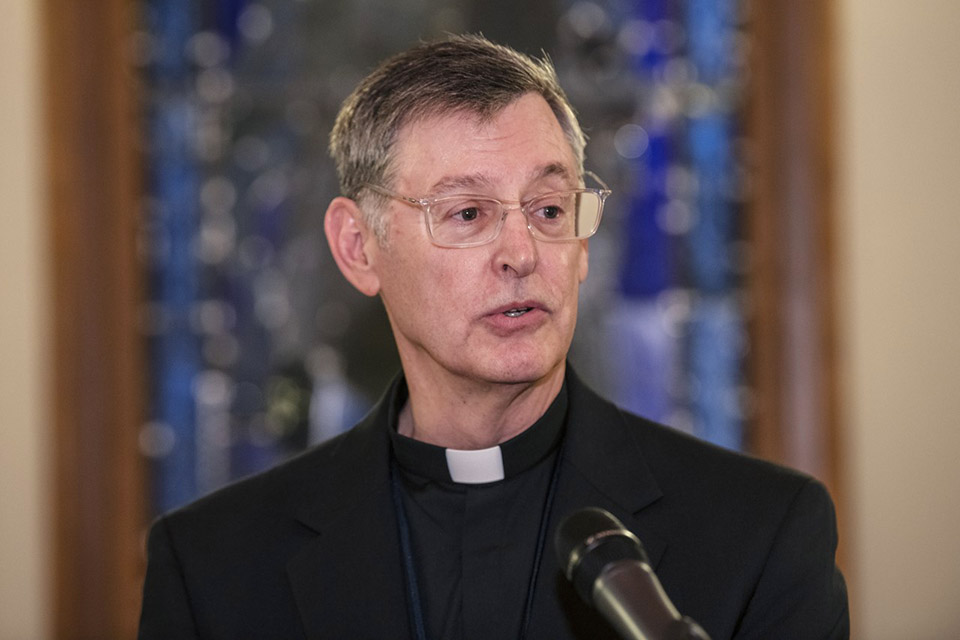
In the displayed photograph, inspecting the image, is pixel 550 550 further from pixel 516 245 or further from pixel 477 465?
pixel 516 245

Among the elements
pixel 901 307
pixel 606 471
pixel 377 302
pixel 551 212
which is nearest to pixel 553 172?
pixel 551 212

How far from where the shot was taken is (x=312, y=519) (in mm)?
2611

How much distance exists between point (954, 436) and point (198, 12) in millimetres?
3723

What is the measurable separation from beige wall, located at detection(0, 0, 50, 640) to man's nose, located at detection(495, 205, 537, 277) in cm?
298

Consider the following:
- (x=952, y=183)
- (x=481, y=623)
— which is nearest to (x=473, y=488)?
(x=481, y=623)

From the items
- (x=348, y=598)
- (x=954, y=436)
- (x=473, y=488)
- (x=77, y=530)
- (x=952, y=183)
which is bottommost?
(x=77, y=530)

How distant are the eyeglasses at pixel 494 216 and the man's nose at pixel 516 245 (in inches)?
0.5

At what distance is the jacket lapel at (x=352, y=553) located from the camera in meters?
2.43

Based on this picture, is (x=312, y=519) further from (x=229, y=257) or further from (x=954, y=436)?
(x=954, y=436)

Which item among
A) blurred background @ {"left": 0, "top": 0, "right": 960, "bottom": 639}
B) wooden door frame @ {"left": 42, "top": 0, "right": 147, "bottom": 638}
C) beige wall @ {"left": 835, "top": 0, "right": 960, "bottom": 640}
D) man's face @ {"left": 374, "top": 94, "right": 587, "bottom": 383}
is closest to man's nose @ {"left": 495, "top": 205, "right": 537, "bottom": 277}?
man's face @ {"left": 374, "top": 94, "right": 587, "bottom": 383}

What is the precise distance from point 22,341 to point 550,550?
3.10 metres

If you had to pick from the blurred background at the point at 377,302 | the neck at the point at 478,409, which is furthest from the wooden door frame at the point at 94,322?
the neck at the point at 478,409

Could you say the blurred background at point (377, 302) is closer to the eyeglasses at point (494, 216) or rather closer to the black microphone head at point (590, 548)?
the eyeglasses at point (494, 216)

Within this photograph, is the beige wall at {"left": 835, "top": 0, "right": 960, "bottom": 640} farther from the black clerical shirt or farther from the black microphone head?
the black microphone head
